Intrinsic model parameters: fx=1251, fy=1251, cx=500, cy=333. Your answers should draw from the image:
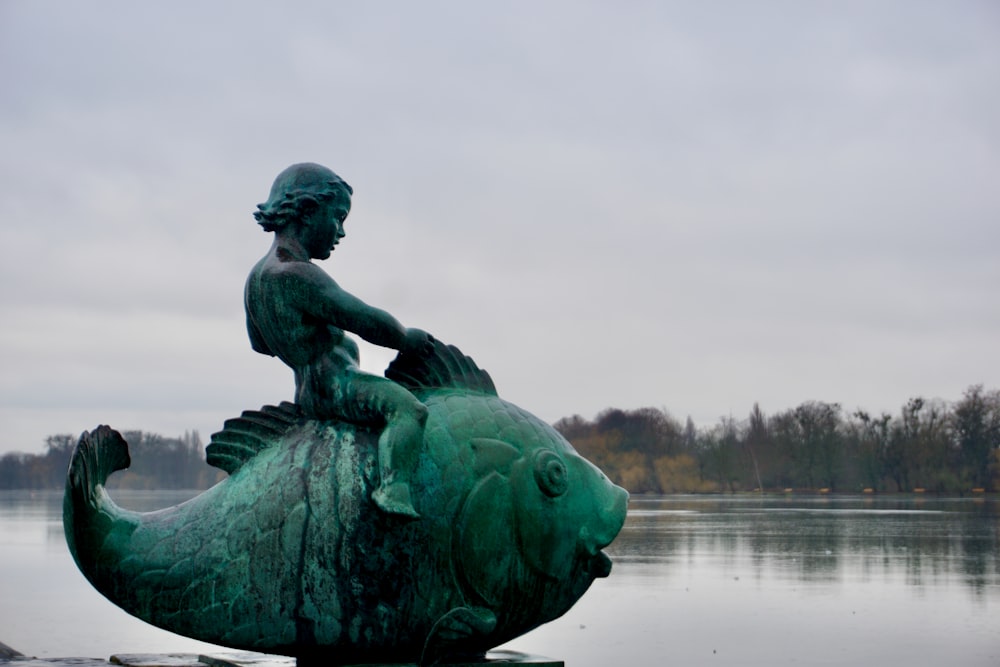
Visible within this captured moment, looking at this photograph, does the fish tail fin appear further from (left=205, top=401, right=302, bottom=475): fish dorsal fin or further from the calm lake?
the calm lake

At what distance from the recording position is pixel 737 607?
18312 millimetres

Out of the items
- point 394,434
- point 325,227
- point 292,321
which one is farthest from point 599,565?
point 325,227

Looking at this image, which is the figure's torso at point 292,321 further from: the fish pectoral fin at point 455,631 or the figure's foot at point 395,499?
the fish pectoral fin at point 455,631

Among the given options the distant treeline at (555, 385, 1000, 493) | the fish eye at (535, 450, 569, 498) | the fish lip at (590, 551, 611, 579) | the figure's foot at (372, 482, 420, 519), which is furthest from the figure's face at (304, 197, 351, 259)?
the distant treeline at (555, 385, 1000, 493)

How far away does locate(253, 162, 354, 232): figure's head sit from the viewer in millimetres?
6914

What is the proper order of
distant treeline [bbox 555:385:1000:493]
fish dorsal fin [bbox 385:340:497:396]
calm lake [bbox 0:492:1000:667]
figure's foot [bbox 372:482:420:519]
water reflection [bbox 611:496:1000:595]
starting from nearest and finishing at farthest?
figure's foot [bbox 372:482:420:519] → fish dorsal fin [bbox 385:340:497:396] → calm lake [bbox 0:492:1000:667] → water reflection [bbox 611:496:1000:595] → distant treeline [bbox 555:385:1000:493]

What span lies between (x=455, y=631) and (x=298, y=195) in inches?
98.6

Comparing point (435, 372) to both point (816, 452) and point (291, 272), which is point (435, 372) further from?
point (816, 452)

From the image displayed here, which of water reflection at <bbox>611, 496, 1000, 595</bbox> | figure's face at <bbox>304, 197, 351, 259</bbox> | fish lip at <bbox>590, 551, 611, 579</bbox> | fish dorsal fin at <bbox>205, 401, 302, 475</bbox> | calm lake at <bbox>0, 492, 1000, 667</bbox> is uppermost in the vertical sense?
figure's face at <bbox>304, 197, 351, 259</bbox>

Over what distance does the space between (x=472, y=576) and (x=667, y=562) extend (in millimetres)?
19452

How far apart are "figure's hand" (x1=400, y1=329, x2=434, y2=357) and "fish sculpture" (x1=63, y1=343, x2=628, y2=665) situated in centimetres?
29

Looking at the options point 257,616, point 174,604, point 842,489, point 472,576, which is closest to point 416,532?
point 472,576

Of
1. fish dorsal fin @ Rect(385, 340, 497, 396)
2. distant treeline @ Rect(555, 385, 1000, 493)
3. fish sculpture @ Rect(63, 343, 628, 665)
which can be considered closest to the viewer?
fish sculpture @ Rect(63, 343, 628, 665)

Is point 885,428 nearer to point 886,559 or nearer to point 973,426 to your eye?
point 973,426
